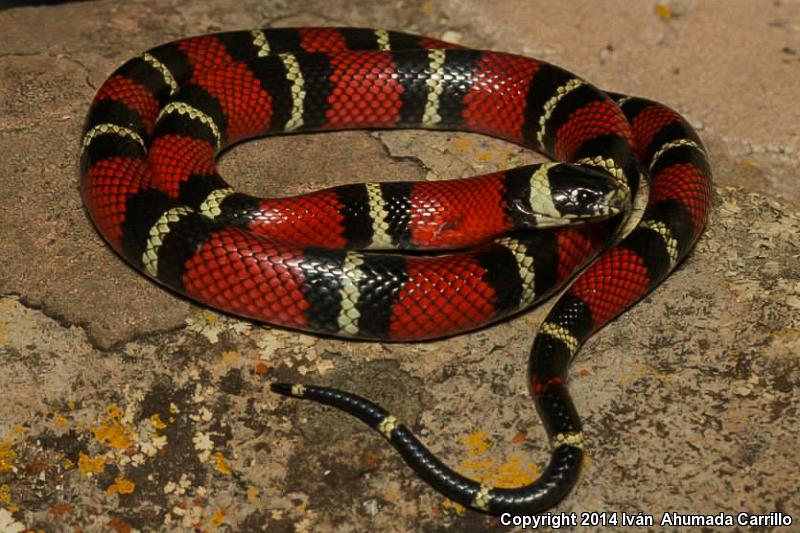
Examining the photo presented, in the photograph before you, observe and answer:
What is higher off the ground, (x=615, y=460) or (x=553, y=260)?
(x=553, y=260)

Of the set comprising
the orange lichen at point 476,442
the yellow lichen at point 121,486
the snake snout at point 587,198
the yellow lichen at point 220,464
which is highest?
the snake snout at point 587,198

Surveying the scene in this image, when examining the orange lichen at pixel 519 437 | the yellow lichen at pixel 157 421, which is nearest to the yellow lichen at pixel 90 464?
the yellow lichen at pixel 157 421

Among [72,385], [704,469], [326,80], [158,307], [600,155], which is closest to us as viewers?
[704,469]

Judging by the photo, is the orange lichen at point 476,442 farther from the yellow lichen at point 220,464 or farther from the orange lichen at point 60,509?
the orange lichen at point 60,509

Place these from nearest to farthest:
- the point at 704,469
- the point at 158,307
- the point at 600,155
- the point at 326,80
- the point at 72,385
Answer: the point at 704,469 < the point at 72,385 < the point at 158,307 < the point at 600,155 < the point at 326,80

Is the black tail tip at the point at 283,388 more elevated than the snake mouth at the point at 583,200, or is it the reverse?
the snake mouth at the point at 583,200

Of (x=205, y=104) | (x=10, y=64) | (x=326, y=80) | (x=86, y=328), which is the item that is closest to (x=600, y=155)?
(x=326, y=80)

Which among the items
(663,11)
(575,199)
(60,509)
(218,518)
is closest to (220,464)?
(218,518)

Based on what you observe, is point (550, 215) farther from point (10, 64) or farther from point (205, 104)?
point (10, 64)
